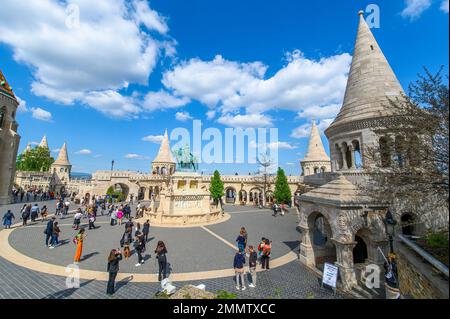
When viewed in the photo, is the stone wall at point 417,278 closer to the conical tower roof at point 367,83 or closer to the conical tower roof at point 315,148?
the conical tower roof at point 367,83

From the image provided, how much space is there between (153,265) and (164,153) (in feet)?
128

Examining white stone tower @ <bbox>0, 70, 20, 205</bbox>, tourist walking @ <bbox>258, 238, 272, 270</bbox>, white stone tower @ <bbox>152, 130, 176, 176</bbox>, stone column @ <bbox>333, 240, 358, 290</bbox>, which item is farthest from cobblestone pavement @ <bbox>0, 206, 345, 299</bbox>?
white stone tower @ <bbox>152, 130, 176, 176</bbox>

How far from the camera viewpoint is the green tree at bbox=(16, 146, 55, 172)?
156 ft

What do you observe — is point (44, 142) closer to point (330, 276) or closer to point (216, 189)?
point (216, 189)

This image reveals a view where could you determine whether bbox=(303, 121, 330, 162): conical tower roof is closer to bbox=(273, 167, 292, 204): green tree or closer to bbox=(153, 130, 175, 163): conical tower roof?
bbox=(273, 167, 292, 204): green tree

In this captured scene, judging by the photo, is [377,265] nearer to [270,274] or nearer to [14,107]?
[270,274]

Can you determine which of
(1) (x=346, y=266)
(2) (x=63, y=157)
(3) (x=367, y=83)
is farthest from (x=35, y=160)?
(3) (x=367, y=83)

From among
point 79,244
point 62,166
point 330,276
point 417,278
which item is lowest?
point 330,276

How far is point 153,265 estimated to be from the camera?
29.2ft

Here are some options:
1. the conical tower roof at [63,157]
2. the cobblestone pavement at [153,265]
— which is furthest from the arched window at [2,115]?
the conical tower roof at [63,157]

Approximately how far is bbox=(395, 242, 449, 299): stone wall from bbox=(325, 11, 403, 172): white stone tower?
5.56 meters

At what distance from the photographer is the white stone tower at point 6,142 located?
2417 centimetres

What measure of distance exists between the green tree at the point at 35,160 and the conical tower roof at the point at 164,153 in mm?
27619
